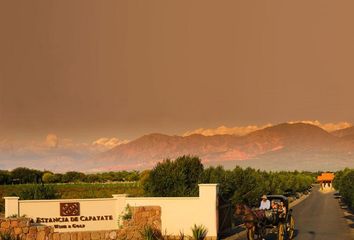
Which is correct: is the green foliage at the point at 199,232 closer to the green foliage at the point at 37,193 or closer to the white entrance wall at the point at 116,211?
the white entrance wall at the point at 116,211

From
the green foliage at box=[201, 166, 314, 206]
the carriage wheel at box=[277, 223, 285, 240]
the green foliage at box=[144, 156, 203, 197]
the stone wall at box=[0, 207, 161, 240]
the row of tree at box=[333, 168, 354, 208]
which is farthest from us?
the row of tree at box=[333, 168, 354, 208]

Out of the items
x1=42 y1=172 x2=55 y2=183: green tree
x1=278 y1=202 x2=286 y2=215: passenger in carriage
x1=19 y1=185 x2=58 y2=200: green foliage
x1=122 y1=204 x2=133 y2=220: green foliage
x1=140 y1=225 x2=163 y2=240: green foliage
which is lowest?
x1=42 y1=172 x2=55 y2=183: green tree

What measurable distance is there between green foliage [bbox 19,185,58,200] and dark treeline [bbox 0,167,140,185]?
114 meters

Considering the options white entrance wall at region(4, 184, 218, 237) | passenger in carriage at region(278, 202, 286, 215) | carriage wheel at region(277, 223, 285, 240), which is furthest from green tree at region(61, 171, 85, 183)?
carriage wheel at region(277, 223, 285, 240)

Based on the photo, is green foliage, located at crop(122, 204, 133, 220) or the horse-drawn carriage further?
green foliage, located at crop(122, 204, 133, 220)

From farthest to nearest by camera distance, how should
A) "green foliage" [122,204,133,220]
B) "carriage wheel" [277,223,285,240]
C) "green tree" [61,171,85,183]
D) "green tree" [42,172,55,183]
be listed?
"green tree" [61,171,85,183], "green tree" [42,172,55,183], "green foliage" [122,204,133,220], "carriage wheel" [277,223,285,240]

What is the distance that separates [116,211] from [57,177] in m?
129

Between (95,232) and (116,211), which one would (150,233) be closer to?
(95,232)

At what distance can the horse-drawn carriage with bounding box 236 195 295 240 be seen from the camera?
82.9ft

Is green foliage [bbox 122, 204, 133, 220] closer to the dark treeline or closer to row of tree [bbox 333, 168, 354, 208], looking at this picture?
row of tree [bbox 333, 168, 354, 208]

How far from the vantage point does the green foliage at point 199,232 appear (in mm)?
28469

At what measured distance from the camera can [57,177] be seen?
159 meters

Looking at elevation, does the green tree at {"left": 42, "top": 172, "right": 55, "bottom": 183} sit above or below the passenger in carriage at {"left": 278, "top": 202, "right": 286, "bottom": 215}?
below

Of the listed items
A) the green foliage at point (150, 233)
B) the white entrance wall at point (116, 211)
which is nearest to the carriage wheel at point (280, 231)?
the white entrance wall at point (116, 211)
